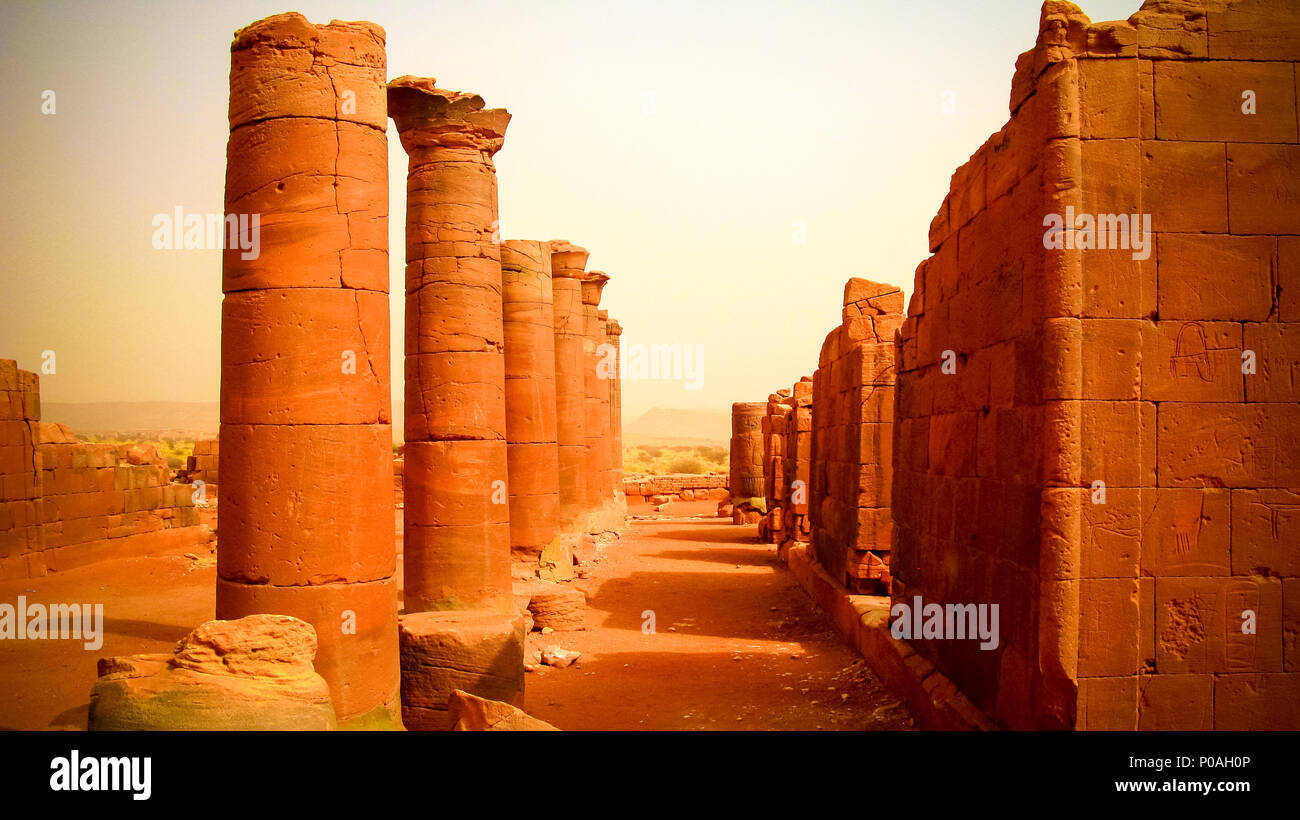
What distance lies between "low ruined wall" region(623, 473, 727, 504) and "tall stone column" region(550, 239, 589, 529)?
1556cm

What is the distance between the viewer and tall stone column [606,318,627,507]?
84.0ft

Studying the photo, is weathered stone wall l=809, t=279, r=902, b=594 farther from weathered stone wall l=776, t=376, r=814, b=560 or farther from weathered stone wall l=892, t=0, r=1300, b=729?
weathered stone wall l=892, t=0, r=1300, b=729

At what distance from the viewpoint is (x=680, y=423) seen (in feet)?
490

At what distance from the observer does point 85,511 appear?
49.8 ft

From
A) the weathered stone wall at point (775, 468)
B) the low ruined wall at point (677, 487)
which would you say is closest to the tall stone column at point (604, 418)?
the weathered stone wall at point (775, 468)

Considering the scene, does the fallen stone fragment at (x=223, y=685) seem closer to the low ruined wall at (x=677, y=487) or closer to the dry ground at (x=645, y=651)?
the dry ground at (x=645, y=651)

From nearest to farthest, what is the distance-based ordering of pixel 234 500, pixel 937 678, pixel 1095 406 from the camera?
pixel 1095 406 < pixel 234 500 < pixel 937 678

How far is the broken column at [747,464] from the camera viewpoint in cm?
2436

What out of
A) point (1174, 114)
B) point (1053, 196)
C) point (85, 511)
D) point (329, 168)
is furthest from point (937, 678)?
point (85, 511)

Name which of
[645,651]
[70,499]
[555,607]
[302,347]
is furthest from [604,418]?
[302,347]

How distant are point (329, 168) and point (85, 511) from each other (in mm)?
12428

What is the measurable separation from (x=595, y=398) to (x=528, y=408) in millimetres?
7654
